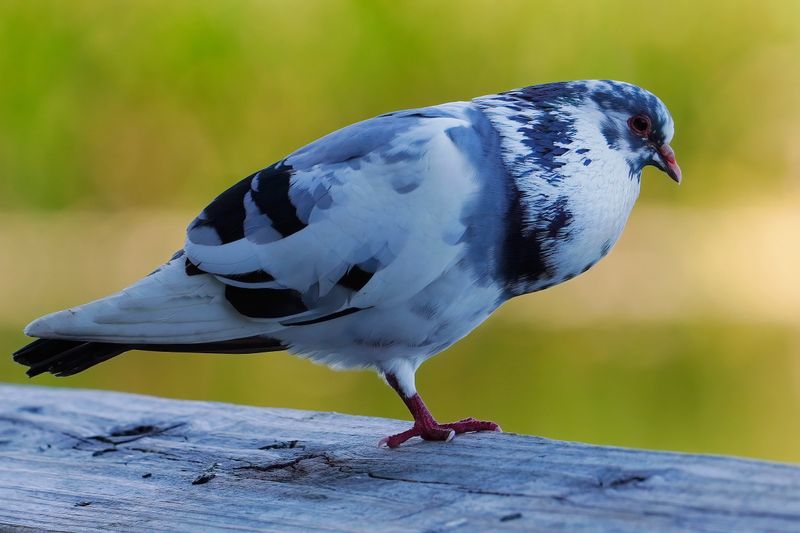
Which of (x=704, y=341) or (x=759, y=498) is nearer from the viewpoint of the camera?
(x=759, y=498)

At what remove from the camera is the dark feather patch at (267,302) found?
2.19 metres

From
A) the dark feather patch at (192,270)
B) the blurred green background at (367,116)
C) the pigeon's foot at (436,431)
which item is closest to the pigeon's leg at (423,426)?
the pigeon's foot at (436,431)

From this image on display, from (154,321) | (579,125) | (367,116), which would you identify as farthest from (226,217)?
(367,116)

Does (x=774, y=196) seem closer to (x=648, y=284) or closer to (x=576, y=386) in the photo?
(x=648, y=284)

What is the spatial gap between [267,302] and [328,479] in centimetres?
33

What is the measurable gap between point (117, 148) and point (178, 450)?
4379 millimetres

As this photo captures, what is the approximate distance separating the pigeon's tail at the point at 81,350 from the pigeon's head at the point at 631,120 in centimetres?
68

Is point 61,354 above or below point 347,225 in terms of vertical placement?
below

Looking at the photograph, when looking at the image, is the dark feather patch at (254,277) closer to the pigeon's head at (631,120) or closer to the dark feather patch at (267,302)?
the dark feather patch at (267,302)

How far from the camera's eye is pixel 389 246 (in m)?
2.15

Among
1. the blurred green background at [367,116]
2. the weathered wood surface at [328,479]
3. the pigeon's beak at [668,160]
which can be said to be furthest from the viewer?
the blurred green background at [367,116]

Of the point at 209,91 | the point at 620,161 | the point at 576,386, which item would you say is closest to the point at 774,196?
the point at 576,386

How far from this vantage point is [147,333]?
7.20ft

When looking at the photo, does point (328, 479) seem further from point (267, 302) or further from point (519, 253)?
point (519, 253)
